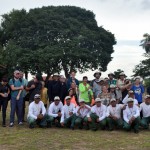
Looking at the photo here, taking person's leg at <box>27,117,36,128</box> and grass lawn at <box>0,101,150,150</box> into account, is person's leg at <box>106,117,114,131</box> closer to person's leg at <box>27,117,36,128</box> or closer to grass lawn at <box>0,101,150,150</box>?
grass lawn at <box>0,101,150,150</box>

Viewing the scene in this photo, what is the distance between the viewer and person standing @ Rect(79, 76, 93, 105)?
40.0ft

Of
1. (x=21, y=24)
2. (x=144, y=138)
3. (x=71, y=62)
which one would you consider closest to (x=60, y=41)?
(x=71, y=62)

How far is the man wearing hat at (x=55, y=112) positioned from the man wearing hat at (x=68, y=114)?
6.7 inches

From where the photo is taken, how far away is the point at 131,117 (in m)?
10.9

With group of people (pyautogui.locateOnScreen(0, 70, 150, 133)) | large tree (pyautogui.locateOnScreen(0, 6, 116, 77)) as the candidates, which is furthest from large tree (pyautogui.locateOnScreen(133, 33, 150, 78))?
group of people (pyautogui.locateOnScreen(0, 70, 150, 133))

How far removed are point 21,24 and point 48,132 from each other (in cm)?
3046

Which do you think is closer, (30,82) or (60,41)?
(30,82)

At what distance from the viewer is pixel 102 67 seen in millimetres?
41812

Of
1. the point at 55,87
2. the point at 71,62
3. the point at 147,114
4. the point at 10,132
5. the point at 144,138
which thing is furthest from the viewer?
the point at 71,62

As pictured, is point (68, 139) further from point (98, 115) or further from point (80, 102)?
point (80, 102)

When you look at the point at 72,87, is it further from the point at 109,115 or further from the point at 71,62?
the point at 71,62

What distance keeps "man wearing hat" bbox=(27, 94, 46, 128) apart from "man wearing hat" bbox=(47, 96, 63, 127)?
8.7 inches

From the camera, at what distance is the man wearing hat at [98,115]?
1116 cm

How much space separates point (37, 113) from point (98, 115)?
2.07 metres
